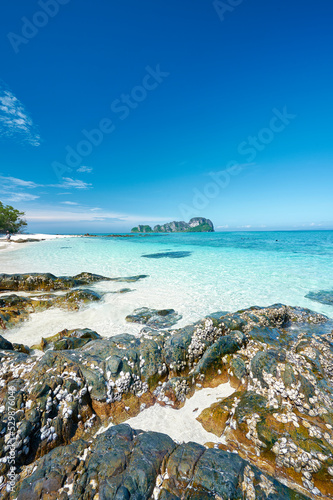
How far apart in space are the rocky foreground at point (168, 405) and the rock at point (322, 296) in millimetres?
5993

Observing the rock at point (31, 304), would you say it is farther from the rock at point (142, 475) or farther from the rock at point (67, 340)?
the rock at point (142, 475)

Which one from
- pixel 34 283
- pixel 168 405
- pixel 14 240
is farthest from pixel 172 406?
pixel 14 240

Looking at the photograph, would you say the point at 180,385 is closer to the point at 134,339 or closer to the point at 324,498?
the point at 134,339

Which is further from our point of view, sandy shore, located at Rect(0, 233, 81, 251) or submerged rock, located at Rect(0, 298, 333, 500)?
sandy shore, located at Rect(0, 233, 81, 251)

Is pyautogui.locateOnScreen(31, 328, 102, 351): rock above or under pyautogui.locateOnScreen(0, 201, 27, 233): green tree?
under

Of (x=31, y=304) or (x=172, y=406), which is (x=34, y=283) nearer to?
(x=31, y=304)

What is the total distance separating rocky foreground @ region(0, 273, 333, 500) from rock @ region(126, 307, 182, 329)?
2.17 metres

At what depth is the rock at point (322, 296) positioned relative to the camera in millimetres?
11265

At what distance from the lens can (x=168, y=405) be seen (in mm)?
4461

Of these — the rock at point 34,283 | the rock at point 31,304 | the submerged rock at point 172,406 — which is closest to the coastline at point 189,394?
the submerged rock at point 172,406

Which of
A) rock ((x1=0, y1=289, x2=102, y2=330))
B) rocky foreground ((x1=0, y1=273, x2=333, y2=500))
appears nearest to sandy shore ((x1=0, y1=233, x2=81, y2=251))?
rock ((x1=0, y1=289, x2=102, y2=330))

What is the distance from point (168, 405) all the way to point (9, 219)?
79931 mm

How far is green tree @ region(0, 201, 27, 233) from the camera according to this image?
61.5 meters

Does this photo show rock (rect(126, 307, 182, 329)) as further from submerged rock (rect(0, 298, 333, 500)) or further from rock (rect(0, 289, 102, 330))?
rock (rect(0, 289, 102, 330))
